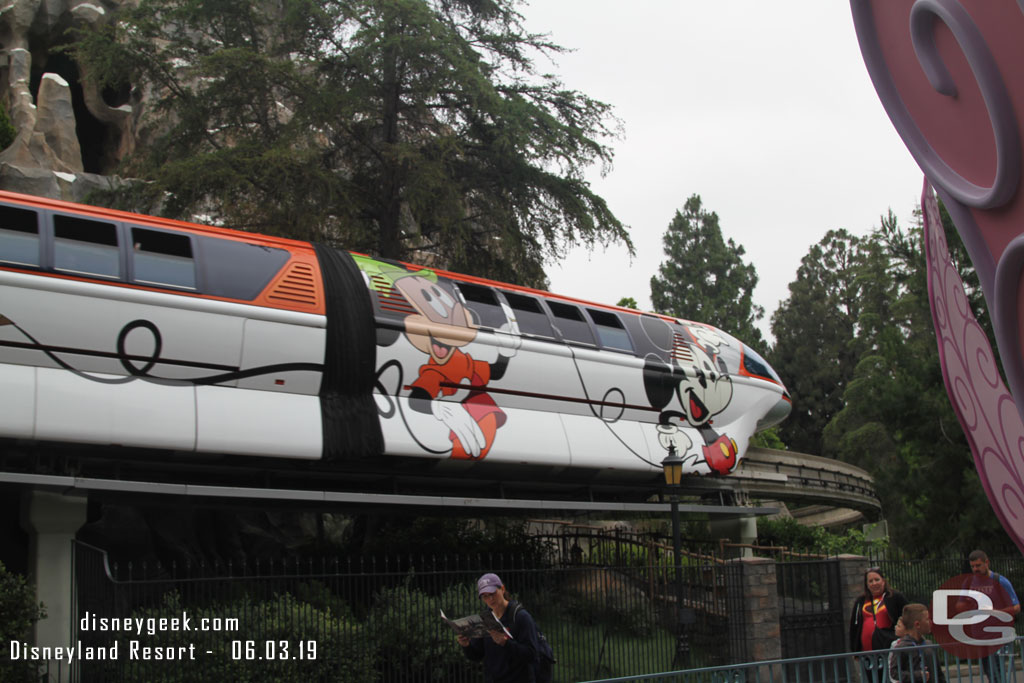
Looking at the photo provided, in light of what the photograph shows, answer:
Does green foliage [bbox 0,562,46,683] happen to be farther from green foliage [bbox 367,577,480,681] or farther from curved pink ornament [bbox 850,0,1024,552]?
curved pink ornament [bbox 850,0,1024,552]

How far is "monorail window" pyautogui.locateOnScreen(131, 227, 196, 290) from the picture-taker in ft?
40.1

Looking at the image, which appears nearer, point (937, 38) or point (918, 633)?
point (937, 38)

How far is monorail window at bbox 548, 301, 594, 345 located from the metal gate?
16.4 feet

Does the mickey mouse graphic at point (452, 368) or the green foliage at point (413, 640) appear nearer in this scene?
the green foliage at point (413, 640)

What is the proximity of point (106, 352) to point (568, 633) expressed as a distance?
7368mm

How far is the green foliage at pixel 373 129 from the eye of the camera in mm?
21531

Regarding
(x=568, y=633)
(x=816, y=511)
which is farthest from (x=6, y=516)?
(x=816, y=511)

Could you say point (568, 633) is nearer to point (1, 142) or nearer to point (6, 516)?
point (6, 516)

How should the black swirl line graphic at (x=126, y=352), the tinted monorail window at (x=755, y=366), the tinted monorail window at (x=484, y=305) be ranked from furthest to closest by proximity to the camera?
the tinted monorail window at (x=755, y=366) < the tinted monorail window at (x=484, y=305) < the black swirl line graphic at (x=126, y=352)

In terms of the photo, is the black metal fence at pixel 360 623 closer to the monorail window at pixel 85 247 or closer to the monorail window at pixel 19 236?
the monorail window at pixel 85 247

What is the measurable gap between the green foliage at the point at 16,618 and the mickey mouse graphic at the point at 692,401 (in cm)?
985

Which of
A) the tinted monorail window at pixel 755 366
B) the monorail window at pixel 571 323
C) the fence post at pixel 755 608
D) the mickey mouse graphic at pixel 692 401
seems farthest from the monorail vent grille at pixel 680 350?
the fence post at pixel 755 608

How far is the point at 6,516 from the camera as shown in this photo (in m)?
15.5

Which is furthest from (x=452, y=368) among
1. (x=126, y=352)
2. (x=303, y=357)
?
(x=126, y=352)
